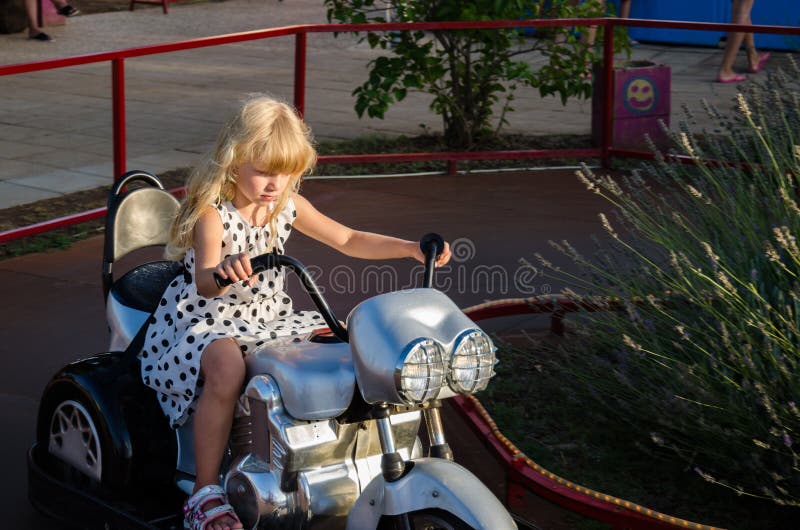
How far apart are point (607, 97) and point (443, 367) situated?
6059mm

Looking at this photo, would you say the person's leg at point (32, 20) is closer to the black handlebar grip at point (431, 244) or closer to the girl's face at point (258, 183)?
the girl's face at point (258, 183)

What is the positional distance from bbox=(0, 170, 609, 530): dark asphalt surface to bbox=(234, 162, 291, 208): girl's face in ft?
4.26

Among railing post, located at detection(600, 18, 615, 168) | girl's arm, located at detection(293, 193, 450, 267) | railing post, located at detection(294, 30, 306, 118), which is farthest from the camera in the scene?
railing post, located at detection(600, 18, 615, 168)

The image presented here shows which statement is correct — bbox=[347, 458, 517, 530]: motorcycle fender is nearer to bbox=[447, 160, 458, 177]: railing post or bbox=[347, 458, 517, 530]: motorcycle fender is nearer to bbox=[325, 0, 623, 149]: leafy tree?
bbox=[447, 160, 458, 177]: railing post

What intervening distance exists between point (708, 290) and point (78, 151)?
6.11m

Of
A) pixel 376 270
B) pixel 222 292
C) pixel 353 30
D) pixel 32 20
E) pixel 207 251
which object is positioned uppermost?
pixel 353 30

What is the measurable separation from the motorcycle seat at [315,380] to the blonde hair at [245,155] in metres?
0.55

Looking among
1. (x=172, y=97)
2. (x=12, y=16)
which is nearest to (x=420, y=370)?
(x=172, y=97)

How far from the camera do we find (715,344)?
3.73 meters

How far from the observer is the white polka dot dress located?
336cm

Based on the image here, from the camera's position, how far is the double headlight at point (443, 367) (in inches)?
109

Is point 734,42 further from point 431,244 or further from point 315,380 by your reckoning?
point 315,380

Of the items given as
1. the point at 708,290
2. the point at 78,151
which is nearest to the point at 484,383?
the point at 708,290

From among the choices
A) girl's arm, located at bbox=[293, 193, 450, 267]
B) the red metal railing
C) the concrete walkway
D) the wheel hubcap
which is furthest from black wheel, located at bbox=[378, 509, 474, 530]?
the concrete walkway
